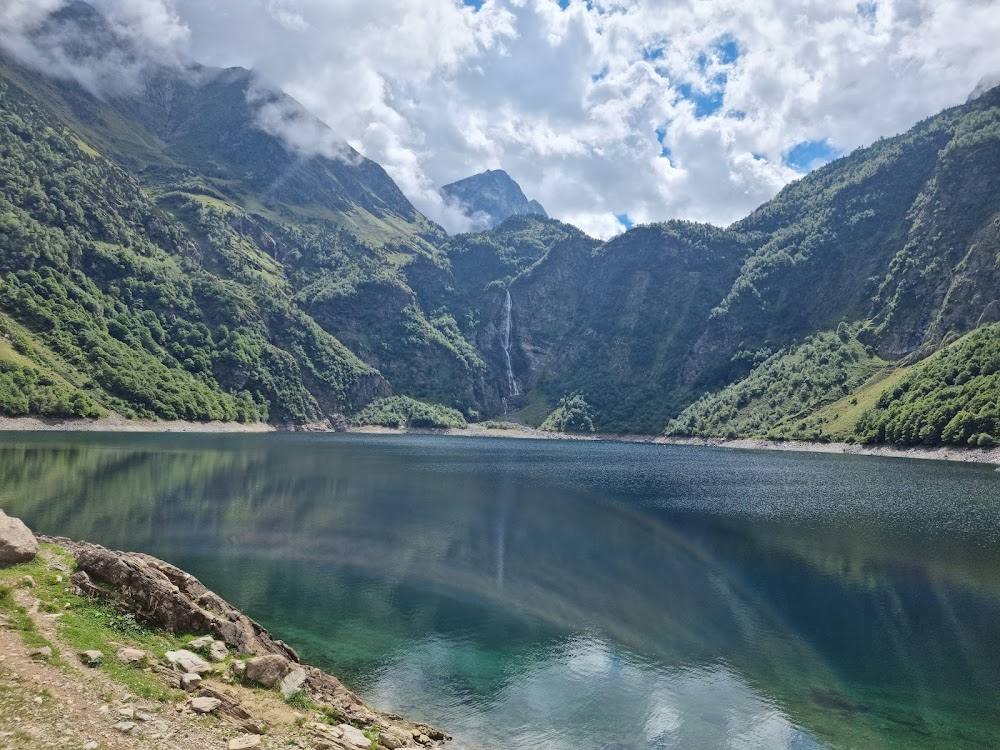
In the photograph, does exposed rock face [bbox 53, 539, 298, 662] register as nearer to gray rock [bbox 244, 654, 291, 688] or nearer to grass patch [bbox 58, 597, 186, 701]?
grass patch [bbox 58, 597, 186, 701]

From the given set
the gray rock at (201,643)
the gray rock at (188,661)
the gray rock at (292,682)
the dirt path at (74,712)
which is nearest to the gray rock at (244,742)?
the dirt path at (74,712)

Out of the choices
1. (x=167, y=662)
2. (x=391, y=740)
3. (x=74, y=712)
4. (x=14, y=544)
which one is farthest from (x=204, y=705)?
(x=14, y=544)

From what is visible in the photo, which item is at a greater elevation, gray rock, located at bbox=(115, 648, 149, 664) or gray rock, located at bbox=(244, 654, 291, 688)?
gray rock, located at bbox=(115, 648, 149, 664)

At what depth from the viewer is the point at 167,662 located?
16.8 metres

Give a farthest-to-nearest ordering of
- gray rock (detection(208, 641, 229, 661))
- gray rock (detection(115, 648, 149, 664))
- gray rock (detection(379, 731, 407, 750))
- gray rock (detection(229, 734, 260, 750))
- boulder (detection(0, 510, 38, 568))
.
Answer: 1. boulder (detection(0, 510, 38, 568))
2. gray rock (detection(208, 641, 229, 661))
3. gray rock (detection(379, 731, 407, 750))
4. gray rock (detection(115, 648, 149, 664))
5. gray rock (detection(229, 734, 260, 750))

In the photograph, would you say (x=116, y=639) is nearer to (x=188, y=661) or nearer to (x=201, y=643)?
(x=188, y=661)

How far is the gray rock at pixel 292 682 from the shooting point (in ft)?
57.8

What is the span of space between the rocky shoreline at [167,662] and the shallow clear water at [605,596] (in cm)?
405

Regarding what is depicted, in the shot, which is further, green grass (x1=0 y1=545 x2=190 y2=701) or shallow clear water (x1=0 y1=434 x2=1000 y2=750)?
shallow clear water (x1=0 y1=434 x2=1000 y2=750)

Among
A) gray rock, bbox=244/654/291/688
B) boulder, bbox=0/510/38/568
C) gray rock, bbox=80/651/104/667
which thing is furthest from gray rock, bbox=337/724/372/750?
boulder, bbox=0/510/38/568

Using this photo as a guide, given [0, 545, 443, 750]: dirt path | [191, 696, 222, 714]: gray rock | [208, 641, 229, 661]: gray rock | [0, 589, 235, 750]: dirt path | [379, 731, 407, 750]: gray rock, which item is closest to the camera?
[0, 589, 235, 750]: dirt path

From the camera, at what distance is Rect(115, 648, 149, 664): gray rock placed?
1579 centimetres

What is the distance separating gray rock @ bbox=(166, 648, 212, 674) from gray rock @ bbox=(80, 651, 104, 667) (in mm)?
1882

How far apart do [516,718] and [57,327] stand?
667ft
